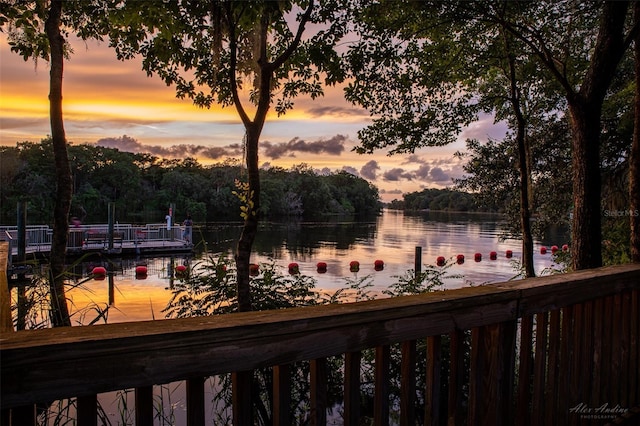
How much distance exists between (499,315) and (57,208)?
24.0ft

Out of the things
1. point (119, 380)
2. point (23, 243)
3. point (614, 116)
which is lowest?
point (23, 243)

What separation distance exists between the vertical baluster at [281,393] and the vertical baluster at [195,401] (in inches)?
7.6

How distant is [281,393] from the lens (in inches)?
47.9

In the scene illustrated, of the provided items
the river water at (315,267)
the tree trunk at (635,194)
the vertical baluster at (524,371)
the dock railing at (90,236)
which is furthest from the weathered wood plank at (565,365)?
the dock railing at (90,236)

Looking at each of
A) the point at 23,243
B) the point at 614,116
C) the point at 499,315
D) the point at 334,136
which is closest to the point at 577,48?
the point at 614,116

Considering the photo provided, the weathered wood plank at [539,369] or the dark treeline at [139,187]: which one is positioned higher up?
the dark treeline at [139,187]

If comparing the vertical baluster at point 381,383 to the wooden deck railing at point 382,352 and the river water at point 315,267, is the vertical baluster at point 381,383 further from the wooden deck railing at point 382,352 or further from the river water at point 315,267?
the river water at point 315,267

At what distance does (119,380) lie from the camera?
3.17ft

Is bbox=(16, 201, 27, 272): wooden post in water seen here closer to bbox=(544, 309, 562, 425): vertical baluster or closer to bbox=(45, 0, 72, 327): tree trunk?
bbox=(45, 0, 72, 327): tree trunk

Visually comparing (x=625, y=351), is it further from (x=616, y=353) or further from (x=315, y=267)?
(x=315, y=267)

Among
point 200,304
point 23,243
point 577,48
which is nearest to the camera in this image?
point 200,304

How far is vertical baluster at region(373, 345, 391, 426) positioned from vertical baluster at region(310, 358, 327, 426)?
0.18 meters

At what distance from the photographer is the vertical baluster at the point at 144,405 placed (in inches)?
40.0

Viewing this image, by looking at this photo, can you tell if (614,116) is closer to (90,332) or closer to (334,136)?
(334,136)
